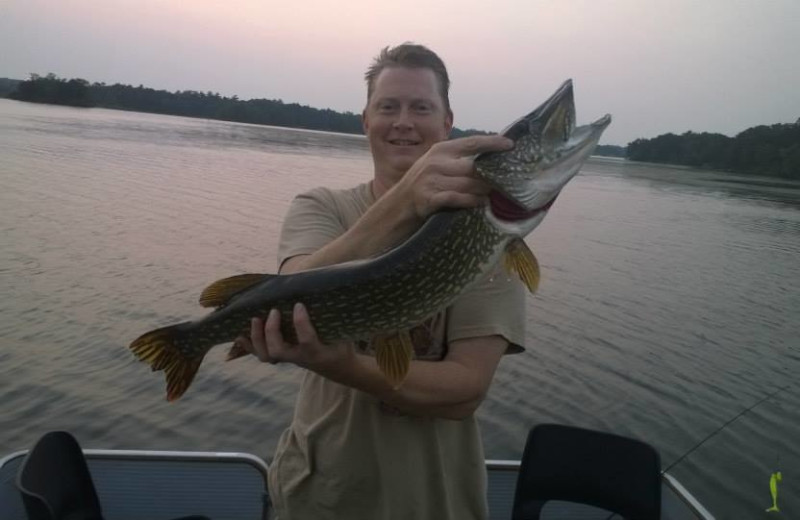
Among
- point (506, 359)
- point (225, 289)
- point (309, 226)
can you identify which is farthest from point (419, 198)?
point (506, 359)

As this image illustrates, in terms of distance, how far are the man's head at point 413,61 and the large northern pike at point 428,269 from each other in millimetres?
574

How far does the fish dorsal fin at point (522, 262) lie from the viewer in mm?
2262

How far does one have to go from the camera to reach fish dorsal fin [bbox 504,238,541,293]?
2.26 metres

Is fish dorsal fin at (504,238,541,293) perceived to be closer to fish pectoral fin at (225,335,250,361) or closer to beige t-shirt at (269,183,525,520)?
beige t-shirt at (269,183,525,520)

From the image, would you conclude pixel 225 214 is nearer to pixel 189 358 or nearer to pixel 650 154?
pixel 189 358

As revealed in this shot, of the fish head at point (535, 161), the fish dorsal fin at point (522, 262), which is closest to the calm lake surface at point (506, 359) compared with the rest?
the fish dorsal fin at point (522, 262)

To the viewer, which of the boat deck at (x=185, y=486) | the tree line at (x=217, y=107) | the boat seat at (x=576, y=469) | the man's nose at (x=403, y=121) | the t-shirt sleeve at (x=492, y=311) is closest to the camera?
the t-shirt sleeve at (x=492, y=311)

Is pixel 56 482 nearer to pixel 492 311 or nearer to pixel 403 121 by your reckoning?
pixel 492 311

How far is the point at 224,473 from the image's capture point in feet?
12.6

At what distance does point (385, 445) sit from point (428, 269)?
0.68 metres

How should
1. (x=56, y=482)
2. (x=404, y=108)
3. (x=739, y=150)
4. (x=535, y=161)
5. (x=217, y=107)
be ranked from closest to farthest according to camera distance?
(x=535, y=161)
(x=404, y=108)
(x=56, y=482)
(x=739, y=150)
(x=217, y=107)

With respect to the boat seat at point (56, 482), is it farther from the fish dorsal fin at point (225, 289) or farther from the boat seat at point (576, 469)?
the boat seat at point (576, 469)

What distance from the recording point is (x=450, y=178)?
2154 mm

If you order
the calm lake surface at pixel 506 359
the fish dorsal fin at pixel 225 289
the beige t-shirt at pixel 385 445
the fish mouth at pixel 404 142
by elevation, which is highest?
the fish mouth at pixel 404 142
